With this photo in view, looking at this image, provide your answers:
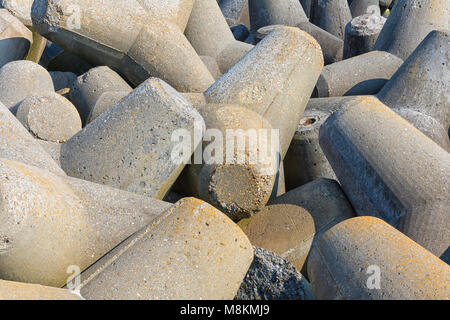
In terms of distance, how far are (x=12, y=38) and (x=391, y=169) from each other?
2.21m

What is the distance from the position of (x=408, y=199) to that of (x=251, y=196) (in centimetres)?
52

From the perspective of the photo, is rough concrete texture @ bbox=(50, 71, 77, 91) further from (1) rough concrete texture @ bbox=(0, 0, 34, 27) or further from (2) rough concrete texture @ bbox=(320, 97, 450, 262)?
(2) rough concrete texture @ bbox=(320, 97, 450, 262)

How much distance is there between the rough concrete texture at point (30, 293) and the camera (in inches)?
42.0

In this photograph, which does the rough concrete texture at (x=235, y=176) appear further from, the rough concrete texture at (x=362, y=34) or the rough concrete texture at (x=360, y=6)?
the rough concrete texture at (x=360, y=6)

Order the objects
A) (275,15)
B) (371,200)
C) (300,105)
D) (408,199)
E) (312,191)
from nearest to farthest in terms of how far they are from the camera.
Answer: (408,199) → (371,200) → (312,191) → (300,105) → (275,15)

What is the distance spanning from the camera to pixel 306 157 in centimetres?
223

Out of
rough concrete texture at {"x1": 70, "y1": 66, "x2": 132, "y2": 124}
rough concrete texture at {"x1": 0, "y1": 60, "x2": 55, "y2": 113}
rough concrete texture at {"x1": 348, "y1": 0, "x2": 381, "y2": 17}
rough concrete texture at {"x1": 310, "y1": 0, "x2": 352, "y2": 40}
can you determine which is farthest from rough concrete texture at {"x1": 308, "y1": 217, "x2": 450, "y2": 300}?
rough concrete texture at {"x1": 348, "y1": 0, "x2": 381, "y2": 17}

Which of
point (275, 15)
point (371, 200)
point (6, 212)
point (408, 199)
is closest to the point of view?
point (6, 212)

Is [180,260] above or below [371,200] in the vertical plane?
above

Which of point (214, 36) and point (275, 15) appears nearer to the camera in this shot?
point (214, 36)

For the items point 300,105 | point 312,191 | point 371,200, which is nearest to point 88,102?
point 300,105

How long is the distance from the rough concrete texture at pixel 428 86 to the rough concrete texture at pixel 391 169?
410mm
